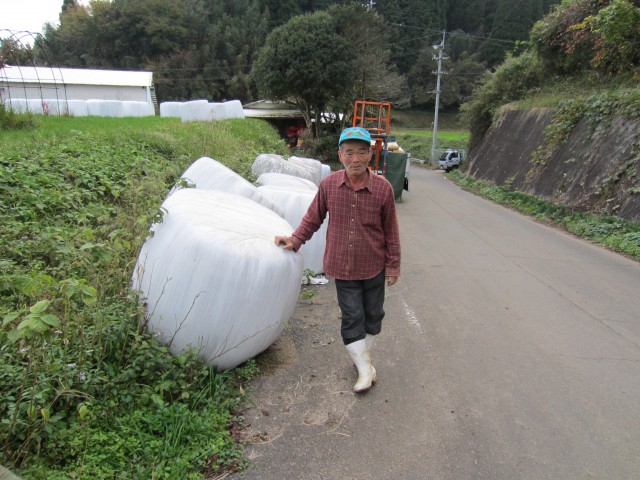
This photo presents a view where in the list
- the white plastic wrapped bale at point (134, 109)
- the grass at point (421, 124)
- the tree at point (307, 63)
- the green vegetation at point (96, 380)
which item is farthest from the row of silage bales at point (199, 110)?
the grass at point (421, 124)

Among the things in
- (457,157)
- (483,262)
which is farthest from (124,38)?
(483,262)

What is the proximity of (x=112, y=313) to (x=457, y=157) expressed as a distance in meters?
32.9

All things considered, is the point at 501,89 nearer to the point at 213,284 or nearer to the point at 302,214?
the point at 302,214

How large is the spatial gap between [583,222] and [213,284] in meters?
10.0

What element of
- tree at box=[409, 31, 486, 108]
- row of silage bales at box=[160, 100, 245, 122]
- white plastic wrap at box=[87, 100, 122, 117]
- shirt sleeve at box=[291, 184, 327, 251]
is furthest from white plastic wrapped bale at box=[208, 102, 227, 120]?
tree at box=[409, 31, 486, 108]

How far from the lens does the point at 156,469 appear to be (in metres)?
2.44

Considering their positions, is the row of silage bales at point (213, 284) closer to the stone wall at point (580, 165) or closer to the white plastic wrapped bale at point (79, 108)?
the stone wall at point (580, 165)

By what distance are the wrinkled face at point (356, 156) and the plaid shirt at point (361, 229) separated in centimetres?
11

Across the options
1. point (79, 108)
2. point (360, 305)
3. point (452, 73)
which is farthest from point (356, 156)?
point (452, 73)

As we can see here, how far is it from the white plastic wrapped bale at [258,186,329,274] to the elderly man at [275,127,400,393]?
236 cm

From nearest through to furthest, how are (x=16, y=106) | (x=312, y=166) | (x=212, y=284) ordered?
(x=212, y=284) → (x=312, y=166) → (x=16, y=106)

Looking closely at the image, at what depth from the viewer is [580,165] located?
496 inches

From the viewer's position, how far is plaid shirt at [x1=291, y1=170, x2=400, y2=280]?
133 inches

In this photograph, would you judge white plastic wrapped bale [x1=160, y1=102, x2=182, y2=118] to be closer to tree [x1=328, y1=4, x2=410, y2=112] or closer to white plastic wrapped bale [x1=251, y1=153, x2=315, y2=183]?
tree [x1=328, y1=4, x2=410, y2=112]
